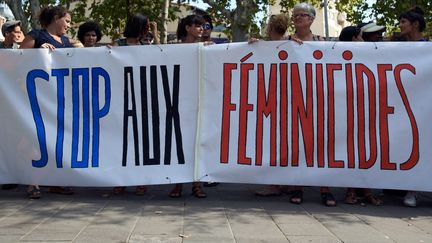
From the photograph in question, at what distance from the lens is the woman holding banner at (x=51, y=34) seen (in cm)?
566

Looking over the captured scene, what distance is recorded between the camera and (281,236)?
4191mm

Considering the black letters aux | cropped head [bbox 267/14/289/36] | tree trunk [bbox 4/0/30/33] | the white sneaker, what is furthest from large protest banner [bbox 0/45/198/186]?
tree trunk [bbox 4/0/30/33]

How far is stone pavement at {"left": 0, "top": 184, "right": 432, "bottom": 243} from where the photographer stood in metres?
4.16

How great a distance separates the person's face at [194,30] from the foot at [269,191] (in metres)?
1.83

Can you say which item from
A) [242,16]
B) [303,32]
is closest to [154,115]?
[303,32]

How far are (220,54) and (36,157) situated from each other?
2160 mm

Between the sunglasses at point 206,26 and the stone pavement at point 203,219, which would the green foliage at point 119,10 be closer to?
the sunglasses at point 206,26

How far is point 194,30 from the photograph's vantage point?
5879 mm

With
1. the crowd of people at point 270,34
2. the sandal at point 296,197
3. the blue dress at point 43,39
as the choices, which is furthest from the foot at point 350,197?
the blue dress at point 43,39

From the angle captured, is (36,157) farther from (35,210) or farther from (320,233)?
(320,233)

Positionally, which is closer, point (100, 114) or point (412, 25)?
point (100, 114)

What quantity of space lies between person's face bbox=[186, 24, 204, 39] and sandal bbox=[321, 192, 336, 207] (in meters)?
2.18

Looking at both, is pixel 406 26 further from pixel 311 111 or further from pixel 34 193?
pixel 34 193

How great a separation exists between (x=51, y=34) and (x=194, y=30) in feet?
5.13
